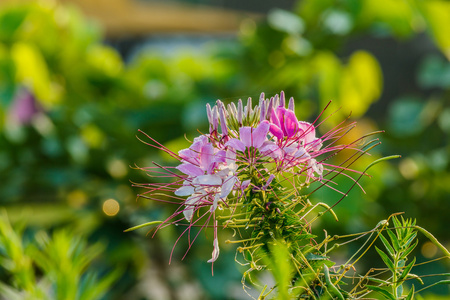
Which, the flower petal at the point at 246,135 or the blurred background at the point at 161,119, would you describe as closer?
the flower petal at the point at 246,135

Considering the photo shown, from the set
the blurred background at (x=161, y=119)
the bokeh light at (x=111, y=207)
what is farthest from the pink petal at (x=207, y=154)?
the bokeh light at (x=111, y=207)

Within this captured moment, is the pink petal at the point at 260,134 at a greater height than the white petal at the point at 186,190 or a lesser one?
greater

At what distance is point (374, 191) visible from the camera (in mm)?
836

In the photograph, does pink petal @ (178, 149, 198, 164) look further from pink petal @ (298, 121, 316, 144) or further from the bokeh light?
the bokeh light

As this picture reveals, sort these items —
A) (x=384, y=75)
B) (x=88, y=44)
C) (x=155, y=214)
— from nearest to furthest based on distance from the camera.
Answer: (x=155, y=214) < (x=88, y=44) < (x=384, y=75)

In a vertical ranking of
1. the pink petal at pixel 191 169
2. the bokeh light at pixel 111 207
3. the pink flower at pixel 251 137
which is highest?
the pink flower at pixel 251 137

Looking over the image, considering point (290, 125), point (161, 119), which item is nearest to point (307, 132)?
point (290, 125)

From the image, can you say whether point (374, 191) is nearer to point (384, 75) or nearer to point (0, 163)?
point (0, 163)

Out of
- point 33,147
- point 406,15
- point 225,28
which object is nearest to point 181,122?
point 33,147

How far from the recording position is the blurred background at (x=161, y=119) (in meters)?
0.74

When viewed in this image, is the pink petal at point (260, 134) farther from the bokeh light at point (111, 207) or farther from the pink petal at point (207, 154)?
the bokeh light at point (111, 207)

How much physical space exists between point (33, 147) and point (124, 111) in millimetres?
161

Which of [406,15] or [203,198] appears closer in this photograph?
[203,198]

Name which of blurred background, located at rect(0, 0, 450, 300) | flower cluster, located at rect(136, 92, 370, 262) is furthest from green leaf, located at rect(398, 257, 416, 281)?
blurred background, located at rect(0, 0, 450, 300)
